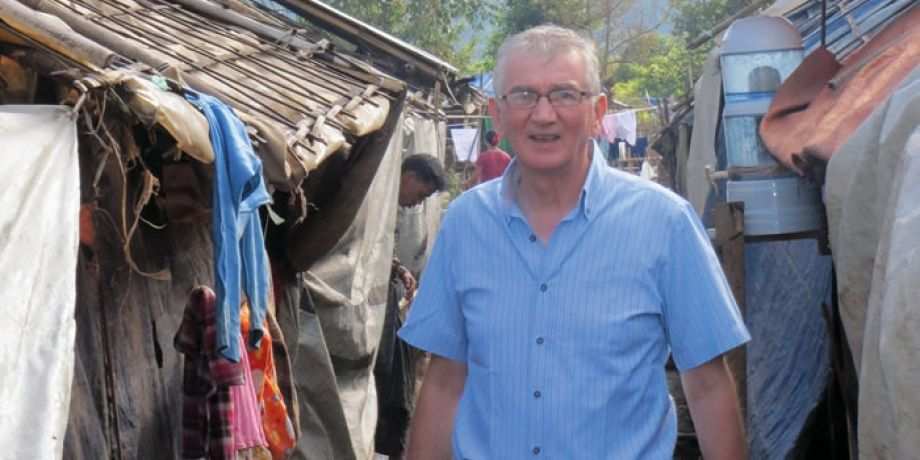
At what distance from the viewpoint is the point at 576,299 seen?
3.11 meters

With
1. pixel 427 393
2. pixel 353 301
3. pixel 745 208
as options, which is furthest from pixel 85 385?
pixel 353 301

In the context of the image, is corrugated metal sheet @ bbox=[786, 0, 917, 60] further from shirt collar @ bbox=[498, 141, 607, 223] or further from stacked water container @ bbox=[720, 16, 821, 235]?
shirt collar @ bbox=[498, 141, 607, 223]

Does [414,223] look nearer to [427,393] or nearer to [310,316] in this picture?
[310,316]

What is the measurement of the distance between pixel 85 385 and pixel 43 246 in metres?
0.91

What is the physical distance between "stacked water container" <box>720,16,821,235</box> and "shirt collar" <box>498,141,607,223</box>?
241cm

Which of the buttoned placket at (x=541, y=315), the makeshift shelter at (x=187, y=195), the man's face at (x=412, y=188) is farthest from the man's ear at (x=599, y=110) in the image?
the man's face at (x=412, y=188)

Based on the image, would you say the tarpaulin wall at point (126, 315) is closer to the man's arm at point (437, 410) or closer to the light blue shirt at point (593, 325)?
the man's arm at point (437, 410)

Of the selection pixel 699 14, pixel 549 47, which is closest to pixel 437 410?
pixel 549 47

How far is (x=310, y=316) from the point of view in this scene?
6.99m

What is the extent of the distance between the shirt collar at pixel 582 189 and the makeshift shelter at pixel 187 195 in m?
1.07

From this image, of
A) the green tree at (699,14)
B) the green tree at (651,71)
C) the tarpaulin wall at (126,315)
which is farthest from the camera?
the green tree at (651,71)

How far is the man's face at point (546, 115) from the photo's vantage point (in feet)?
10.4

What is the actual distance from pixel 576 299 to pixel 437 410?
1.88 ft

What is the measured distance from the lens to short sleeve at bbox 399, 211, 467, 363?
3.37 meters
